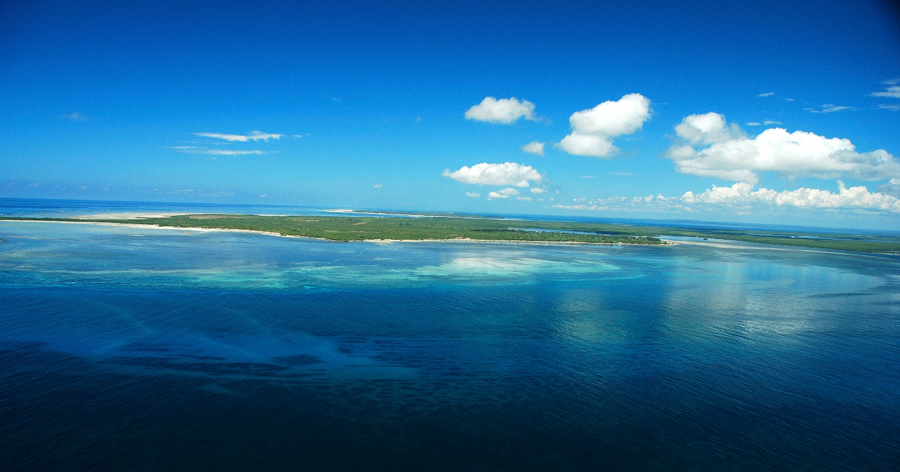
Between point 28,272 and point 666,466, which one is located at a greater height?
point 28,272

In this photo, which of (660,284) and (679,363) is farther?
(660,284)

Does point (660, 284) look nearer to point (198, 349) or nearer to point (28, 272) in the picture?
point (198, 349)

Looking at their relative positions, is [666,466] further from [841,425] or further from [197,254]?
[197,254]

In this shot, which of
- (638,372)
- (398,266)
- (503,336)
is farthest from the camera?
(398,266)

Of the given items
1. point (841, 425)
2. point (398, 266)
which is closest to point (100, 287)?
point (398, 266)

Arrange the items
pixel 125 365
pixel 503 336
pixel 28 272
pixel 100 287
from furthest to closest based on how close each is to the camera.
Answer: pixel 28 272, pixel 100 287, pixel 503 336, pixel 125 365

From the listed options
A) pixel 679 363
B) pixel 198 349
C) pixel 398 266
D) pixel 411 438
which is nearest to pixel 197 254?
pixel 398 266
